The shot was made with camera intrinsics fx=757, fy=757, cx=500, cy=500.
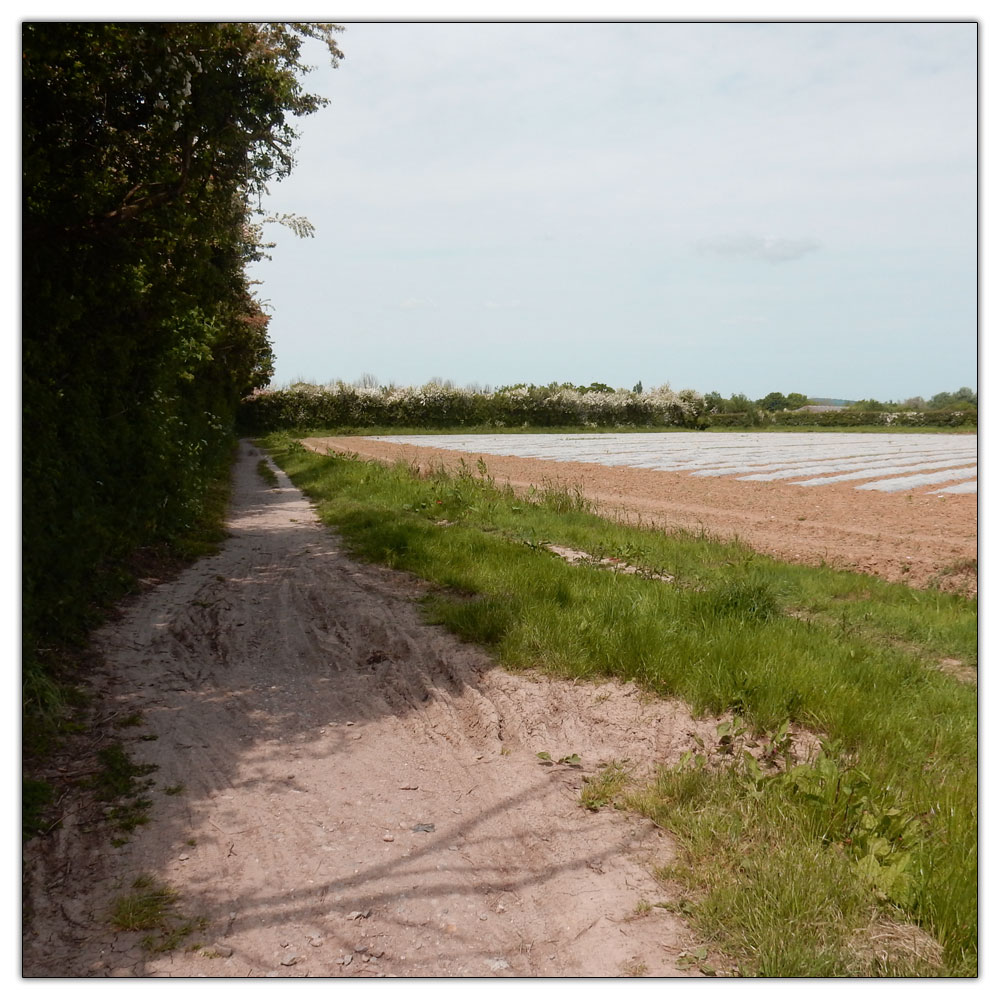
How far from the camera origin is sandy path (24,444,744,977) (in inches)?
106

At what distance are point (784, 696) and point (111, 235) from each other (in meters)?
5.04

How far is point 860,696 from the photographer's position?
14.1 ft

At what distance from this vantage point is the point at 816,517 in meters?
13.5

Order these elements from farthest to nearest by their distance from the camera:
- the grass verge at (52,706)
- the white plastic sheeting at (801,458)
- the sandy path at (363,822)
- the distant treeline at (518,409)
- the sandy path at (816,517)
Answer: the distant treeline at (518,409) < the white plastic sheeting at (801,458) < the sandy path at (816,517) < the grass verge at (52,706) < the sandy path at (363,822)

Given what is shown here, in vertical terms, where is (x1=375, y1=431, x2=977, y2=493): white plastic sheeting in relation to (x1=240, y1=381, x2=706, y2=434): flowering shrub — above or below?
below

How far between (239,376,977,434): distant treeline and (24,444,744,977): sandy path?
155 feet

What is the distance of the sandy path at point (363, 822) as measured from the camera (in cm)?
270

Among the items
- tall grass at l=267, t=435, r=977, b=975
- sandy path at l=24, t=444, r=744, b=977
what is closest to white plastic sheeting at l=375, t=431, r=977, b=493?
tall grass at l=267, t=435, r=977, b=975

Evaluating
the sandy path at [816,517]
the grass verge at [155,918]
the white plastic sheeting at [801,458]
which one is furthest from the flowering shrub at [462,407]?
the grass verge at [155,918]

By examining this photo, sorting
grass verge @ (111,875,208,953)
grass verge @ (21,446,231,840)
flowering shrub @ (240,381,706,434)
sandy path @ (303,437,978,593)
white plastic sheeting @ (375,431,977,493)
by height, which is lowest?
grass verge @ (111,875,208,953)

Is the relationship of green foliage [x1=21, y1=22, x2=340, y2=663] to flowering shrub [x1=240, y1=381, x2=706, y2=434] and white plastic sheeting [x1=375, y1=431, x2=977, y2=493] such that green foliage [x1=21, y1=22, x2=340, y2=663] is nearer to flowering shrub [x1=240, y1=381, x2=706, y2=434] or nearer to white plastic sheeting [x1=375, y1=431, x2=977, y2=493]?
white plastic sheeting [x1=375, y1=431, x2=977, y2=493]

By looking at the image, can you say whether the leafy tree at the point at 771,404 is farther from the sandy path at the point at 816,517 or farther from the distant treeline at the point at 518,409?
the sandy path at the point at 816,517

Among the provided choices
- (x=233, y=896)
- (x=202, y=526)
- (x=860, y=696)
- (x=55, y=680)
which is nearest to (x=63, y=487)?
(x=55, y=680)

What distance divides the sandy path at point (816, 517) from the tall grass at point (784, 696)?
115 cm
